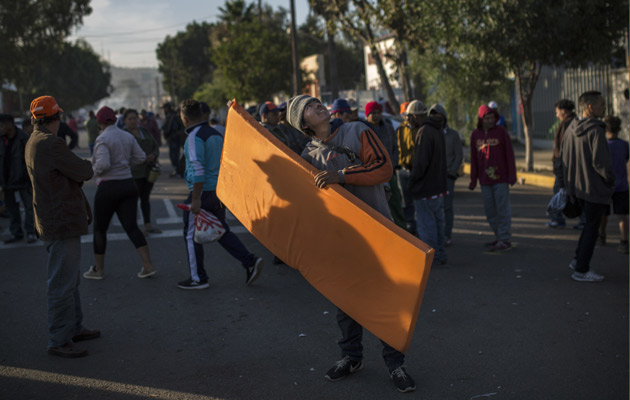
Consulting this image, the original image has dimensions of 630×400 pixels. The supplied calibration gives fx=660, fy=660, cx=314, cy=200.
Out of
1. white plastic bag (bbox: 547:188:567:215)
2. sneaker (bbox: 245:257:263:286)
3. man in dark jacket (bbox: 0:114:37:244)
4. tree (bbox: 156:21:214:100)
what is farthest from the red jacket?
tree (bbox: 156:21:214:100)

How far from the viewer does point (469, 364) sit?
4.70 m

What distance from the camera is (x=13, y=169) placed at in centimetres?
951

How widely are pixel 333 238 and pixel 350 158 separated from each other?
523mm

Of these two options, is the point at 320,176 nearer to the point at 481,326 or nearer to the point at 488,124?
the point at 481,326

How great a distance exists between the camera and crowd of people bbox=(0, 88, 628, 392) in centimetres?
430

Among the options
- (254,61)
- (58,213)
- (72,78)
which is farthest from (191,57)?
(58,213)

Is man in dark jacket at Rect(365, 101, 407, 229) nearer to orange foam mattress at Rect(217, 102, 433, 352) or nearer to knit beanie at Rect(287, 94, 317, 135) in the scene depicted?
orange foam mattress at Rect(217, 102, 433, 352)

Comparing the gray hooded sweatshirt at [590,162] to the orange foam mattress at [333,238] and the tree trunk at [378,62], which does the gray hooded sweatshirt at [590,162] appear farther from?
the tree trunk at [378,62]

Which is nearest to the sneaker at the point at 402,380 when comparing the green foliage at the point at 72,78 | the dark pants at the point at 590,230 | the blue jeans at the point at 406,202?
the dark pants at the point at 590,230

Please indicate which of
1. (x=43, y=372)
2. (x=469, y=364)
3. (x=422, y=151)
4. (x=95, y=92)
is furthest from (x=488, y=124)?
(x=95, y=92)

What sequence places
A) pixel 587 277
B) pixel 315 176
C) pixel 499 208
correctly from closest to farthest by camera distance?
pixel 315 176 → pixel 587 277 → pixel 499 208

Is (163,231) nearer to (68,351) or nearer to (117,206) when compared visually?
(117,206)

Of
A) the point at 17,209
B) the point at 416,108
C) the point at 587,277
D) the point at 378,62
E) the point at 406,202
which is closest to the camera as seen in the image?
the point at 587,277

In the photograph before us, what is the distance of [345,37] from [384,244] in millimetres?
63061
